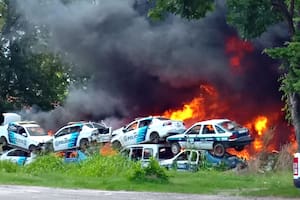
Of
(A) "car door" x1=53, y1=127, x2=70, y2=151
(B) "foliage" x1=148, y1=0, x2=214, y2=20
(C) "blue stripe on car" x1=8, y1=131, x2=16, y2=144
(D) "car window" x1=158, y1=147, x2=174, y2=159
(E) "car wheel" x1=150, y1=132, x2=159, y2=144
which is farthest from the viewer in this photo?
(C) "blue stripe on car" x1=8, y1=131, x2=16, y2=144

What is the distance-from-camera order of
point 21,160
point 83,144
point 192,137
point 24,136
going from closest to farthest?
point 192,137 → point 83,144 → point 21,160 → point 24,136

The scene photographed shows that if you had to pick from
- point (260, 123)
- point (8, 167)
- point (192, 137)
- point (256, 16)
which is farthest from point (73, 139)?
point (256, 16)

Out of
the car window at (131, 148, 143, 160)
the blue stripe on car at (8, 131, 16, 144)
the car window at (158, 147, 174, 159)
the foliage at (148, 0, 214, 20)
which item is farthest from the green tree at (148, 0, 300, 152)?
the blue stripe on car at (8, 131, 16, 144)

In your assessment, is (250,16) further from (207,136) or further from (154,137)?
(154,137)

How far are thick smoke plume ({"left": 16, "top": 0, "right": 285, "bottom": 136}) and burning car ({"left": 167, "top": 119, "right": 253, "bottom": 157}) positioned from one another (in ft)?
15.0

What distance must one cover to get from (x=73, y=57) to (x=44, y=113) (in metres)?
7.50

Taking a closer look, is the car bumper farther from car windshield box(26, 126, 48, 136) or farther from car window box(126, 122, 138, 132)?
car windshield box(26, 126, 48, 136)

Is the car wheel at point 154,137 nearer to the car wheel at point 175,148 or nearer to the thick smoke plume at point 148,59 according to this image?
the car wheel at point 175,148

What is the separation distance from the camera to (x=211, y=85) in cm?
3506

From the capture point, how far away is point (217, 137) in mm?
30047

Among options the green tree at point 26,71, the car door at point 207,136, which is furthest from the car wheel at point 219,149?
the green tree at point 26,71

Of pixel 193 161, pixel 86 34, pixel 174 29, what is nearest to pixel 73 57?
pixel 86 34

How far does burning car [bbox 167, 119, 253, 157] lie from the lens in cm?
2988

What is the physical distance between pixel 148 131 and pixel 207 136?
3.15 metres
